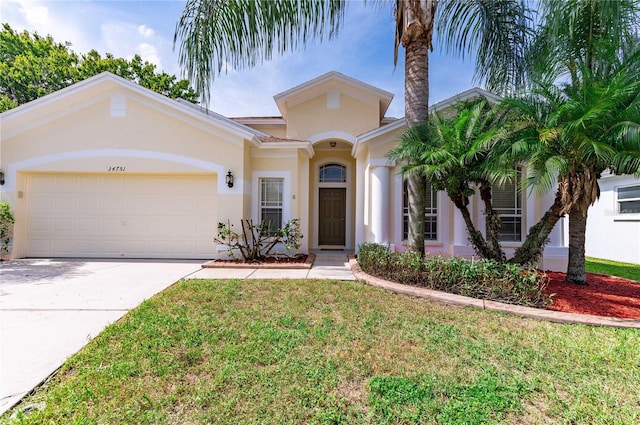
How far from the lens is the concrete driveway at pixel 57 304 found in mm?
3408

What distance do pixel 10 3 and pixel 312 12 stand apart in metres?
10.1

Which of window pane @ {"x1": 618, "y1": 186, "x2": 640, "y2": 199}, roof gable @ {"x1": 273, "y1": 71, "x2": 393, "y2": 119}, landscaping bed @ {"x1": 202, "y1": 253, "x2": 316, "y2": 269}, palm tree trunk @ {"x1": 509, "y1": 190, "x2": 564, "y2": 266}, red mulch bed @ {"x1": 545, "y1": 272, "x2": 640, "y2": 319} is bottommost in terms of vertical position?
red mulch bed @ {"x1": 545, "y1": 272, "x2": 640, "y2": 319}

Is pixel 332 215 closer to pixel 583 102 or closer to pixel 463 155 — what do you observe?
pixel 463 155

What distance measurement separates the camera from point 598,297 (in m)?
5.86

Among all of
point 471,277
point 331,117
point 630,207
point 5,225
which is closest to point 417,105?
point 471,277

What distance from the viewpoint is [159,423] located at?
2504 mm

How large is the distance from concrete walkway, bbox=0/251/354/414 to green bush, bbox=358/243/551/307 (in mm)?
1393

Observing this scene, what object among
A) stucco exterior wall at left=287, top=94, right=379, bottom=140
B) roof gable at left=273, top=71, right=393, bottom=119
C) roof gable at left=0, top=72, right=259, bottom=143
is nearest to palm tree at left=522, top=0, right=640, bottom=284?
roof gable at left=273, top=71, right=393, bottom=119

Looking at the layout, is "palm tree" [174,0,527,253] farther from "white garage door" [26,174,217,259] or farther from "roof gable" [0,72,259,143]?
"white garage door" [26,174,217,259]

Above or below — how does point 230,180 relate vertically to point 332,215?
above

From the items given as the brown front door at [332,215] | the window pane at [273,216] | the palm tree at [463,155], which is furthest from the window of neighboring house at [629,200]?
the window pane at [273,216]

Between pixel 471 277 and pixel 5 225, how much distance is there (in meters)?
13.2

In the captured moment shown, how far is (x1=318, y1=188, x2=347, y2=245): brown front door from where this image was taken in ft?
41.4

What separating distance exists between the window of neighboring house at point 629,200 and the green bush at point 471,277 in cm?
1000
